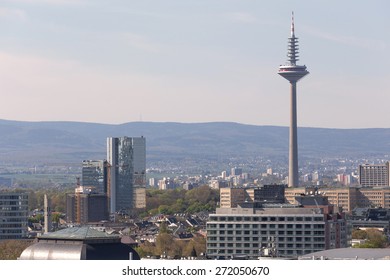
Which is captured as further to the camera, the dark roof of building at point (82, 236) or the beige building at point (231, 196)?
the beige building at point (231, 196)

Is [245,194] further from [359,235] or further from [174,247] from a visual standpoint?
[174,247]

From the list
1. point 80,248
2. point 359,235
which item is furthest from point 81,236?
point 359,235

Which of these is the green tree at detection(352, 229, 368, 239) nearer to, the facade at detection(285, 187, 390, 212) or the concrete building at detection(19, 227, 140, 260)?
the concrete building at detection(19, 227, 140, 260)

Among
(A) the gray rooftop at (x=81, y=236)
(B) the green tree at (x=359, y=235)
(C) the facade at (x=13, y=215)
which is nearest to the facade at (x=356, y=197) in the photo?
(C) the facade at (x=13, y=215)

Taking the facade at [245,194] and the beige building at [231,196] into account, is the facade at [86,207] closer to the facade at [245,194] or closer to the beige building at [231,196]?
the facade at [245,194]

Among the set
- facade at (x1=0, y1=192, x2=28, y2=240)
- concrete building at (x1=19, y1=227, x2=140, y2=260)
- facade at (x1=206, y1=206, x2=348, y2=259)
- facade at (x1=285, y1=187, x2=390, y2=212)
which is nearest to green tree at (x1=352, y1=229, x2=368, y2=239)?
facade at (x1=206, y1=206, x2=348, y2=259)
